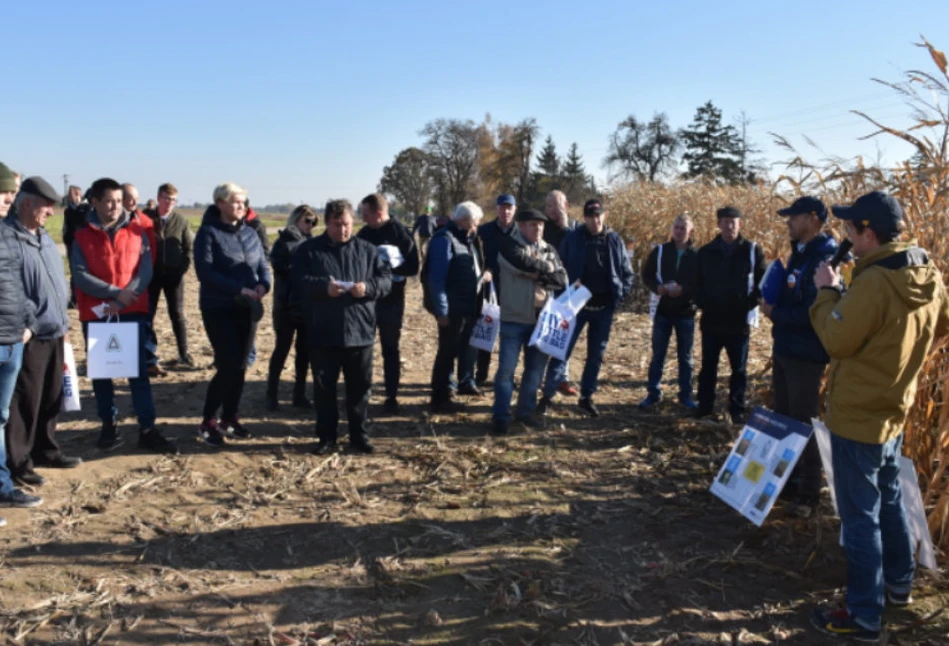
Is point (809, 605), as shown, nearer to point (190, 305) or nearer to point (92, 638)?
point (92, 638)

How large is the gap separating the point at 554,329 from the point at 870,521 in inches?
140

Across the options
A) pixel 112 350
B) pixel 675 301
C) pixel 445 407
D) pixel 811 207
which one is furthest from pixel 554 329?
pixel 112 350

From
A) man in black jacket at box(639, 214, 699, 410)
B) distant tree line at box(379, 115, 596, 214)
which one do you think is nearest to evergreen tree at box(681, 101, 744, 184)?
distant tree line at box(379, 115, 596, 214)

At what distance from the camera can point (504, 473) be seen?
5629mm

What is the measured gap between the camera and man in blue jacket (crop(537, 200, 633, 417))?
23.7 ft

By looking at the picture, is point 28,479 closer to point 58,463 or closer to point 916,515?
point 58,463

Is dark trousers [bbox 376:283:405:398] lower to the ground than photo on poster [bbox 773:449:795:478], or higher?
higher

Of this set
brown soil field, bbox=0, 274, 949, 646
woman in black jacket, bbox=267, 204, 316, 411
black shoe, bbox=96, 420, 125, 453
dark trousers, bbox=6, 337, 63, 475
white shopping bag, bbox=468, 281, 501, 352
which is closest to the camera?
brown soil field, bbox=0, 274, 949, 646

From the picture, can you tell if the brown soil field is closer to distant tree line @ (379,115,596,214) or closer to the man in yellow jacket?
the man in yellow jacket

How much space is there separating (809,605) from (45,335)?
548 cm

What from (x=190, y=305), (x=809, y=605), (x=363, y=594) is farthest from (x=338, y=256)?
(x=190, y=305)

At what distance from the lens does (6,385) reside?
470cm

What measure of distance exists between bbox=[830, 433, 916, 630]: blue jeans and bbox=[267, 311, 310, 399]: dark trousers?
16.8 ft

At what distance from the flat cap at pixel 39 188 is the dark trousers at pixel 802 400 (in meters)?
5.50
